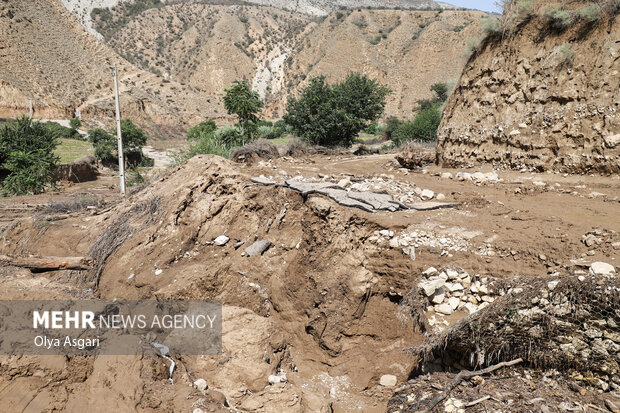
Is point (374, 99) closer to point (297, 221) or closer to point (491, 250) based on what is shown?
point (297, 221)

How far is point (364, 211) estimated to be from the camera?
5406 millimetres

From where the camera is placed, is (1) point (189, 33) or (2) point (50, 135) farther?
(1) point (189, 33)

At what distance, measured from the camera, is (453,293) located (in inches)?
159

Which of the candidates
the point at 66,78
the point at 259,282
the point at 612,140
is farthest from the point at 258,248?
the point at 66,78

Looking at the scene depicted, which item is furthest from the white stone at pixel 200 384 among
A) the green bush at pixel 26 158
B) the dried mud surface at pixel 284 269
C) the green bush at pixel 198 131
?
the green bush at pixel 198 131

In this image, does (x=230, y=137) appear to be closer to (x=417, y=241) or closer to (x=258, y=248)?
(x=258, y=248)

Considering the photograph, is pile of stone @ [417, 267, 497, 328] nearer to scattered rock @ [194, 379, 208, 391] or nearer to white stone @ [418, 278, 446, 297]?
white stone @ [418, 278, 446, 297]

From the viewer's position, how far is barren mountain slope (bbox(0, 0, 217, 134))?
34.8 meters

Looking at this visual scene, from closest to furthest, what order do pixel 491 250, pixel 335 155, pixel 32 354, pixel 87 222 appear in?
pixel 32 354 → pixel 491 250 → pixel 87 222 → pixel 335 155

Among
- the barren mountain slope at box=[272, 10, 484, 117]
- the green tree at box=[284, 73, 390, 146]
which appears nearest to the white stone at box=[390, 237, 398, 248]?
the green tree at box=[284, 73, 390, 146]

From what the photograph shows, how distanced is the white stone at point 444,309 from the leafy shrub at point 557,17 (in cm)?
629

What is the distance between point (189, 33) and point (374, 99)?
57.6 metres

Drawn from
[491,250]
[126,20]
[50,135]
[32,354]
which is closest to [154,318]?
[32,354]

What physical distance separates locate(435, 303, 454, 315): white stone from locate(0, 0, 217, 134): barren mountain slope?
41.9 metres
